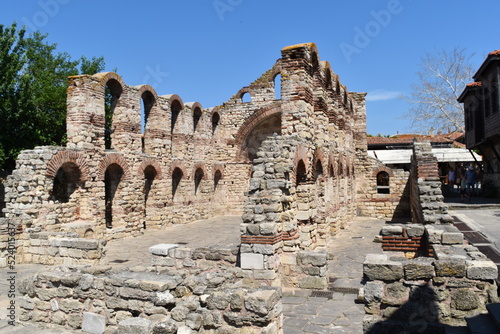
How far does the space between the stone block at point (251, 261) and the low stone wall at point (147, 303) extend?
1251 mm

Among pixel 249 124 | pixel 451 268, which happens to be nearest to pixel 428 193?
pixel 451 268

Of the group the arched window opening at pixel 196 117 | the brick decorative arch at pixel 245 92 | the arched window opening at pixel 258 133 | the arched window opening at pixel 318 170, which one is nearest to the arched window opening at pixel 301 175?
the arched window opening at pixel 318 170

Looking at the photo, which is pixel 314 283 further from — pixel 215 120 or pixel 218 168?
pixel 215 120

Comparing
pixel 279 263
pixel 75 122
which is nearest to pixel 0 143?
pixel 75 122

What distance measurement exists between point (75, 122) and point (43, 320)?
8.15 m

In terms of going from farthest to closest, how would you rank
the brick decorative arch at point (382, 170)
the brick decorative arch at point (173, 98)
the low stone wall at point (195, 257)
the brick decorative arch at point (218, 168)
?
the brick decorative arch at point (218, 168) < the brick decorative arch at point (382, 170) < the brick decorative arch at point (173, 98) < the low stone wall at point (195, 257)

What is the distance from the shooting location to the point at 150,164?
52.1ft

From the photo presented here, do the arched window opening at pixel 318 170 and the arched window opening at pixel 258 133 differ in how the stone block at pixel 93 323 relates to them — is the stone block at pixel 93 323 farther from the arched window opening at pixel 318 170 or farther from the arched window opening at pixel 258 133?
the arched window opening at pixel 258 133

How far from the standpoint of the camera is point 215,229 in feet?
53.3

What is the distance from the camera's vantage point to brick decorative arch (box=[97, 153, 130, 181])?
13367 millimetres

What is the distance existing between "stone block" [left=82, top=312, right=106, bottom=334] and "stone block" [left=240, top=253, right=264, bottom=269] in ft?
9.49

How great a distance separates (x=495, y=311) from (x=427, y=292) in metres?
0.75

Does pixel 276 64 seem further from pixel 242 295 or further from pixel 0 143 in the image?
Answer: pixel 242 295

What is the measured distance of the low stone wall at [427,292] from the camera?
4961 mm
